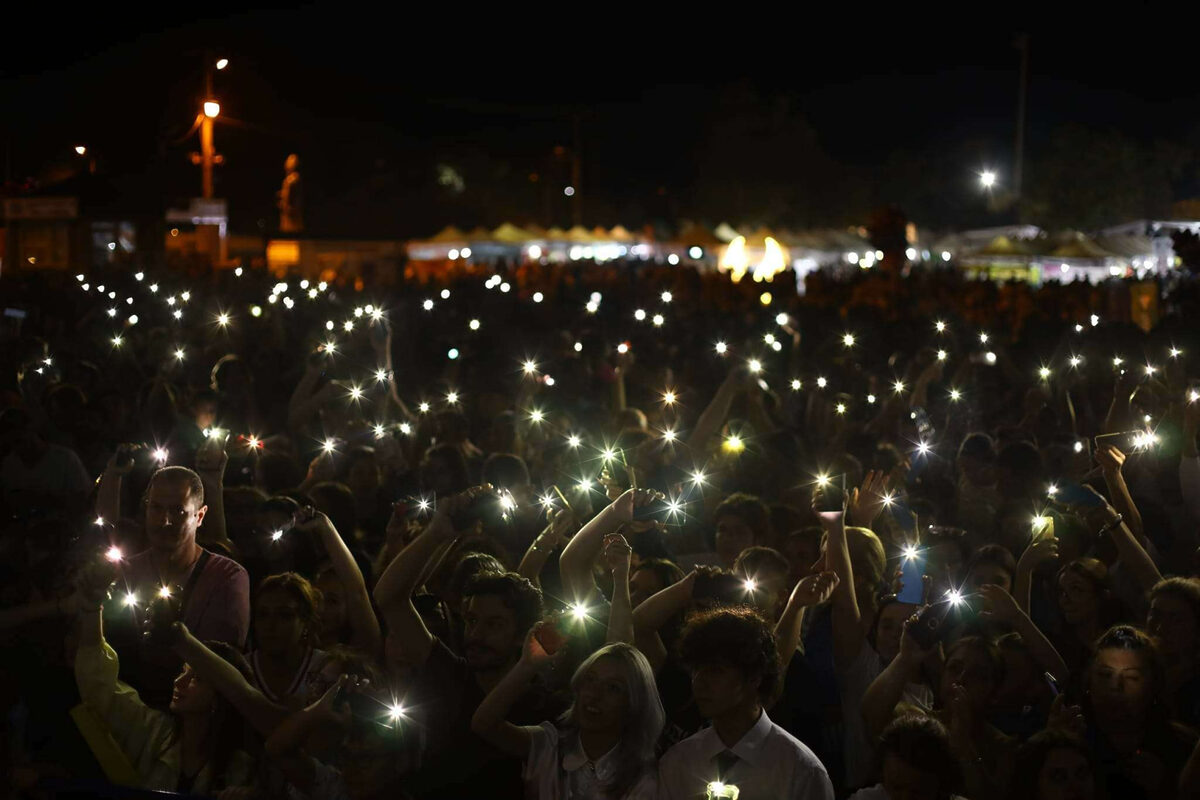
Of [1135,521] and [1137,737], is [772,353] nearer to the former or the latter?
[1135,521]

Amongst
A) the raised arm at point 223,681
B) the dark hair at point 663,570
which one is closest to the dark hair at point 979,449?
the dark hair at point 663,570

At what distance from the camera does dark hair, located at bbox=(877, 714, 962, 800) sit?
3.54 metres

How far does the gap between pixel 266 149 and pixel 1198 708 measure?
57431 mm

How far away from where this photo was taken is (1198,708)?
14.4ft

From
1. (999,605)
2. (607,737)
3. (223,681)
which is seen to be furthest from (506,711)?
(999,605)

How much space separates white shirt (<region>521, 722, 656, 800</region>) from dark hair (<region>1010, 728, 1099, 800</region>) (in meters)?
0.99

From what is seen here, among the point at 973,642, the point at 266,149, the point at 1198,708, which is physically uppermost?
the point at 266,149

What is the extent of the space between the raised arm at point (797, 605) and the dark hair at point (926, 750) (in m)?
0.72

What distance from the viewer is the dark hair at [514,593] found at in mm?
4406

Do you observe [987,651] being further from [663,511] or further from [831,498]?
[663,511]

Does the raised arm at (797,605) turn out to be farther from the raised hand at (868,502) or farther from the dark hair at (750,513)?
the dark hair at (750,513)

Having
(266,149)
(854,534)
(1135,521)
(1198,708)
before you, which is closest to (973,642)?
(1198,708)

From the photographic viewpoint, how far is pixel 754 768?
3590 mm

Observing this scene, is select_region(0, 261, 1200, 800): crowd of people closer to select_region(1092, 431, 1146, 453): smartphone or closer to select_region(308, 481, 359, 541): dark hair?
select_region(308, 481, 359, 541): dark hair
